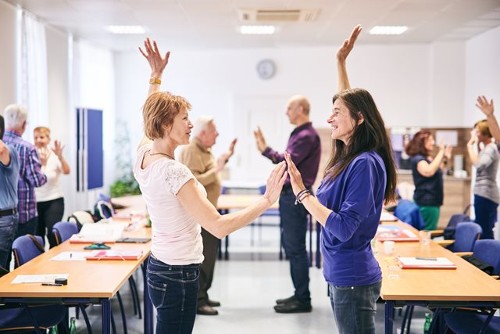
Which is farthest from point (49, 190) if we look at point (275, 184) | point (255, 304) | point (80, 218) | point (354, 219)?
point (354, 219)

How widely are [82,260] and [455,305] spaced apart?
235cm

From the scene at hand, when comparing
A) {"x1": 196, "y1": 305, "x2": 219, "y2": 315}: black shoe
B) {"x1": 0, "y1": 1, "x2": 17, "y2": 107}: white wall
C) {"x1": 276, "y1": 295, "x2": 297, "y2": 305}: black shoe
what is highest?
{"x1": 0, "y1": 1, "x2": 17, "y2": 107}: white wall

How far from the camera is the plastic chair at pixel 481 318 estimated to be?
340 centimetres

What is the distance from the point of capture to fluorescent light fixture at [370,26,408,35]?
8445mm

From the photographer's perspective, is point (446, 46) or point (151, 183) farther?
point (446, 46)

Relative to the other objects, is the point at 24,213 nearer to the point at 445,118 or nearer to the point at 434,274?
the point at 434,274

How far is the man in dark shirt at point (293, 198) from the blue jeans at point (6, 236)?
2.13 meters

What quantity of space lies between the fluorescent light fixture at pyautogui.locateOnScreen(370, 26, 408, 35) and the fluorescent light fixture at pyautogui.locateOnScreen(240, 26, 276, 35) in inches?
59.4

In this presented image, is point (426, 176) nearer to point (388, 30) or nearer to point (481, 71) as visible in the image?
point (388, 30)

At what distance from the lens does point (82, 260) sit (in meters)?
3.84

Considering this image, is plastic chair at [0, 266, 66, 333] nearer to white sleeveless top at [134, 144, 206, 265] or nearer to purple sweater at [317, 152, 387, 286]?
white sleeveless top at [134, 144, 206, 265]

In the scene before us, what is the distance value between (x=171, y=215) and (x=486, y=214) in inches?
183

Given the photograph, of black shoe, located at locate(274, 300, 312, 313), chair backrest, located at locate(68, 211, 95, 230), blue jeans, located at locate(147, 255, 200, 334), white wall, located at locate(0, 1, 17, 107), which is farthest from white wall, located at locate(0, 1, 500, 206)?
blue jeans, located at locate(147, 255, 200, 334)

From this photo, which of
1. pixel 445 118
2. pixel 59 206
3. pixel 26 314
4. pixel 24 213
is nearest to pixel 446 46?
pixel 445 118
